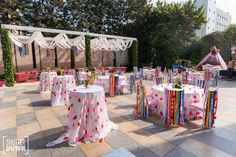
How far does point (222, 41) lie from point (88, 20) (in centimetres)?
1386

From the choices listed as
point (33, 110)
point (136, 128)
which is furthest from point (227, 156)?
point (33, 110)

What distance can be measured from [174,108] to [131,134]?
1.19 meters

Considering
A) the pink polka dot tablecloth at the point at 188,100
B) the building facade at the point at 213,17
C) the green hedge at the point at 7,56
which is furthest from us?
the building facade at the point at 213,17

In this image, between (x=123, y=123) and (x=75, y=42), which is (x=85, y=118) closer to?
(x=123, y=123)

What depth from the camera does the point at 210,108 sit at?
3.73 metres

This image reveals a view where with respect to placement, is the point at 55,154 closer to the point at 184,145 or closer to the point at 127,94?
the point at 184,145

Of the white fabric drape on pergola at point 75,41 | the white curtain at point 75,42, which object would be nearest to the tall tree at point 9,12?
the white fabric drape on pergola at point 75,41

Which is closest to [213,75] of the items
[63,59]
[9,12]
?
[63,59]

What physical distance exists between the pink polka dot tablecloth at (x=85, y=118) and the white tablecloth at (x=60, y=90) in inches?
103

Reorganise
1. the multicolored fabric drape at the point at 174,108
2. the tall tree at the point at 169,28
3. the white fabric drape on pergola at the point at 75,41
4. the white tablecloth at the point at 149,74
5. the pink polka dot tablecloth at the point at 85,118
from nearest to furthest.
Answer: the pink polka dot tablecloth at the point at 85,118 < the multicolored fabric drape at the point at 174,108 < the white fabric drape on pergola at the point at 75,41 < the white tablecloth at the point at 149,74 < the tall tree at the point at 169,28

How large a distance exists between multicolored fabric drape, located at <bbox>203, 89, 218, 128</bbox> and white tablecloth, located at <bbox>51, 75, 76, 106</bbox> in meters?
4.35

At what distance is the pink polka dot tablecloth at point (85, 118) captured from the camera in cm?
334

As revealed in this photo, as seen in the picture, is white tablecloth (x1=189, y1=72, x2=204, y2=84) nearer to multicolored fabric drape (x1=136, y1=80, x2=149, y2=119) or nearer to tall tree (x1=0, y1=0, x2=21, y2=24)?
multicolored fabric drape (x1=136, y1=80, x2=149, y2=119)

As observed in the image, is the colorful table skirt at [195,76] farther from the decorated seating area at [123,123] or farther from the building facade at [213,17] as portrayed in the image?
the building facade at [213,17]
